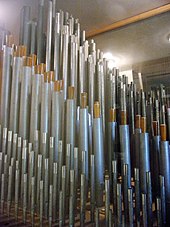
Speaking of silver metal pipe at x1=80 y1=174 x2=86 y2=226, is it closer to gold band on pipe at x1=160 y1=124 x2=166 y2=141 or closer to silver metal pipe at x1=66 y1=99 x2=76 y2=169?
silver metal pipe at x1=66 y1=99 x2=76 y2=169

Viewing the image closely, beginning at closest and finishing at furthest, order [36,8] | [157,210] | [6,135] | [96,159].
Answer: [157,210]
[96,159]
[6,135]
[36,8]

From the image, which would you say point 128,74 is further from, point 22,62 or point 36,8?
point 36,8

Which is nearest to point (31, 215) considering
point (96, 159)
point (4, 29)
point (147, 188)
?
point (96, 159)

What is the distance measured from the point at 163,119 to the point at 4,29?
1123 mm

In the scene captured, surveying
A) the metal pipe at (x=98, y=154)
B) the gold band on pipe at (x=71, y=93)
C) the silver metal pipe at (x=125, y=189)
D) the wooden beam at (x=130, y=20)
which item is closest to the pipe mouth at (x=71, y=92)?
the gold band on pipe at (x=71, y=93)

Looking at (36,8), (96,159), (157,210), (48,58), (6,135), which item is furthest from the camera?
(36,8)

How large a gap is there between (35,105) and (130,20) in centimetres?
80

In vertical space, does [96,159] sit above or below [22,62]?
below

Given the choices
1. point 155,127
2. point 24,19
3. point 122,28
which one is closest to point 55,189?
point 155,127

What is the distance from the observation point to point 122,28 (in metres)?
1.42

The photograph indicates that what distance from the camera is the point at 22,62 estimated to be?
106cm

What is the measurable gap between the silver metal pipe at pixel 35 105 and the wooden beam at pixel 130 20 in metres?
0.57

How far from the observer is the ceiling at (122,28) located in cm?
125

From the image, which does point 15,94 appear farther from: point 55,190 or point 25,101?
point 55,190
